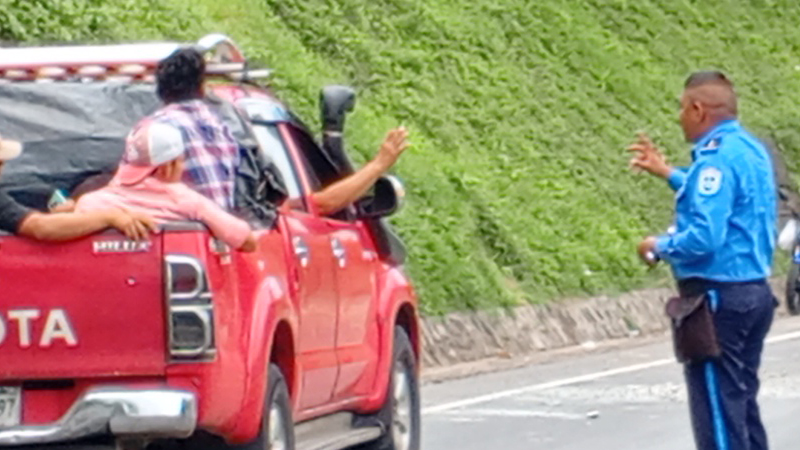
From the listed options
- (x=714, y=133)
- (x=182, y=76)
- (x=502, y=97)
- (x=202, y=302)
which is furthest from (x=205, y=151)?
(x=502, y=97)

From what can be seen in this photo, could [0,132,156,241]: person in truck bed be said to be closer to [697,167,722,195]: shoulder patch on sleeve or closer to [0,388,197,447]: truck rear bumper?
[0,388,197,447]: truck rear bumper

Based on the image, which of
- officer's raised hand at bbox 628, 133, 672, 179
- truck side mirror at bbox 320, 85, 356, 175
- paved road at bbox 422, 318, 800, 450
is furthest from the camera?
paved road at bbox 422, 318, 800, 450

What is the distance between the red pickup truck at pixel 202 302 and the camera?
8.82 m

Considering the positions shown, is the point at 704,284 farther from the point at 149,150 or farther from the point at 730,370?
the point at 149,150

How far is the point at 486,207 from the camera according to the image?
2372 cm

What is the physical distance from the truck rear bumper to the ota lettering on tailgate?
0.28 m

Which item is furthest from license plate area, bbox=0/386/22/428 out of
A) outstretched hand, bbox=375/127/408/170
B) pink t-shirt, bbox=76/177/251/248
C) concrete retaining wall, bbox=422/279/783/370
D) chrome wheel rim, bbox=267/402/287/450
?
concrete retaining wall, bbox=422/279/783/370

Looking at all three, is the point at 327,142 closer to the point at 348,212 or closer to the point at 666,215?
the point at 348,212

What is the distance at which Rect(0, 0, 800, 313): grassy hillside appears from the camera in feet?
72.2

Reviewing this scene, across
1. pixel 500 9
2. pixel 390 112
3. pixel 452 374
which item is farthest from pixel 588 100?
pixel 452 374

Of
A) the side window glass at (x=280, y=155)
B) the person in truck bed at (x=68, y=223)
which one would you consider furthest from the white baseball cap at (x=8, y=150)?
the side window glass at (x=280, y=155)

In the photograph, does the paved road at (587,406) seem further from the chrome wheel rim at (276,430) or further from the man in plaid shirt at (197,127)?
the man in plaid shirt at (197,127)

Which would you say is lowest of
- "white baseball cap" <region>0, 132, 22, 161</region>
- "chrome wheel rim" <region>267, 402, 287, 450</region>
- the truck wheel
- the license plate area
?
the truck wheel

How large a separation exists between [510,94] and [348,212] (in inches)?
639
